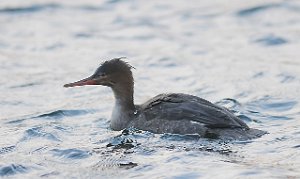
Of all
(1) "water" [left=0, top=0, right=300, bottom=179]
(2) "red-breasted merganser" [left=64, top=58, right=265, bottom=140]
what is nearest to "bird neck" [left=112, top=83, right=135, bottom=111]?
(2) "red-breasted merganser" [left=64, top=58, right=265, bottom=140]

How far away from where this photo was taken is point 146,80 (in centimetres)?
1527

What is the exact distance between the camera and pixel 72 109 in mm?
13203

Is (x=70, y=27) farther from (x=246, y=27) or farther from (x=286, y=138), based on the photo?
(x=286, y=138)

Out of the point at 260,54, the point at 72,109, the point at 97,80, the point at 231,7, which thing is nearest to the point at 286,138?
the point at 97,80

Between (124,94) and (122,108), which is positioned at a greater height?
(124,94)

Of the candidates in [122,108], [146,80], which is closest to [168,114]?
[122,108]

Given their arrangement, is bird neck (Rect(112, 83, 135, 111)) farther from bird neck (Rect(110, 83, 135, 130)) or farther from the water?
the water

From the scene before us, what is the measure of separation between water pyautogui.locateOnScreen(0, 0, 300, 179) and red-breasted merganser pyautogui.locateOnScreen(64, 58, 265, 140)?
137 millimetres

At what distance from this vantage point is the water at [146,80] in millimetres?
10227

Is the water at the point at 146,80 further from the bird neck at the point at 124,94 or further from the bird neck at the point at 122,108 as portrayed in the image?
the bird neck at the point at 124,94

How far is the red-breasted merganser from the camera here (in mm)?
11023

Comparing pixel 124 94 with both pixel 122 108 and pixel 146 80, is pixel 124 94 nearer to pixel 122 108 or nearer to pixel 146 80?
pixel 122 108

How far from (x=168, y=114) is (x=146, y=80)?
12.8 ft

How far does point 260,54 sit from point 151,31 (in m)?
2.83
